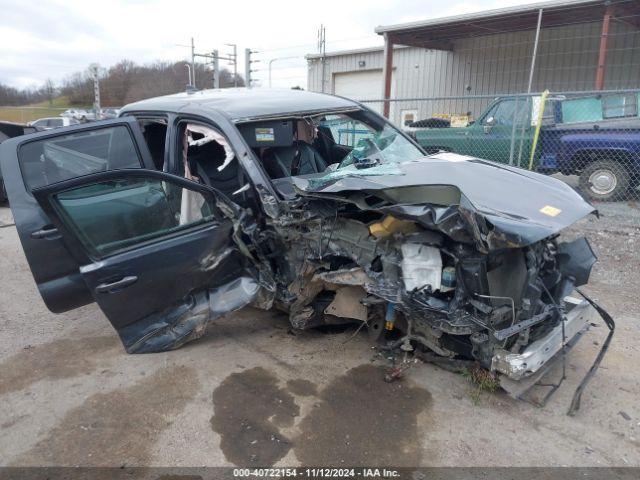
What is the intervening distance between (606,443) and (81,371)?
346cm

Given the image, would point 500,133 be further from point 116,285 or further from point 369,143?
point 116,285

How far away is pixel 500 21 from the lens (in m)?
13.3

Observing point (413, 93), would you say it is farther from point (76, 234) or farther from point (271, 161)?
point (76, 234)

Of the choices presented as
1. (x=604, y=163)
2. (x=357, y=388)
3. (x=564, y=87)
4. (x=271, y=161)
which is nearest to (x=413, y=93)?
(x=564, y=87)

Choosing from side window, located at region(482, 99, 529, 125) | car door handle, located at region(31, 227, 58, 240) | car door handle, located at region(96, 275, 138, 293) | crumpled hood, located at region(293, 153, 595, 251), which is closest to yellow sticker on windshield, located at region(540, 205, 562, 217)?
crumpled hood, located at region(293, 153, 595, 251)

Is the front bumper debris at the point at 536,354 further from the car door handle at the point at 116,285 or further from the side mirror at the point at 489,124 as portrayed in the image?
the side mirror at the point at 489,124

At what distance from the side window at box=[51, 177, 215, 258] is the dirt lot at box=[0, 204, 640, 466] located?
99 centimetres

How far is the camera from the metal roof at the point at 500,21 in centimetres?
1130

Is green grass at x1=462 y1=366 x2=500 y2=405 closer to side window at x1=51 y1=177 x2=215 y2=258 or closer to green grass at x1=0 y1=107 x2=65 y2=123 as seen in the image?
side window at x1=51 y1=177 x2=215 y2=258

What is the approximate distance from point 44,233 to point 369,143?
258 cm

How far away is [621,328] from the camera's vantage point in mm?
4020

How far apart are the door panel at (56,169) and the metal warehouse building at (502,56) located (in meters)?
9.07

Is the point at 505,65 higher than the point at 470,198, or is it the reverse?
the point at 505,65

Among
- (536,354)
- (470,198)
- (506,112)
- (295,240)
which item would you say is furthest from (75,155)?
(506,112)
